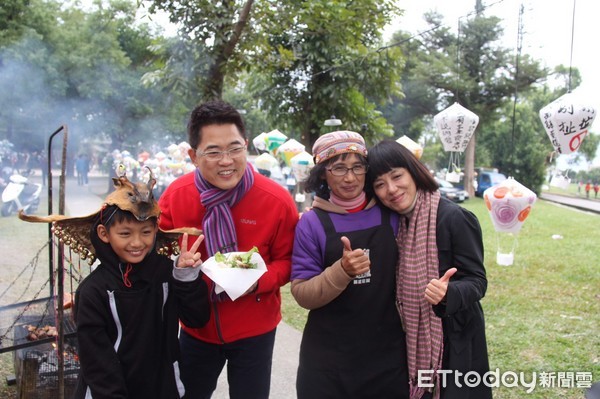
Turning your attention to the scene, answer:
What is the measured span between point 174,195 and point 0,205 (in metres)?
12.8

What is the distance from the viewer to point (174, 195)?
217 cm

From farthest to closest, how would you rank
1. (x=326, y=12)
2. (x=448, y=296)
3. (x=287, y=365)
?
(x=326, y=12) → (x=287, y=365) → (x=448, y=296)

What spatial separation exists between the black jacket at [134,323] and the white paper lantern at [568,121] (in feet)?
11.5

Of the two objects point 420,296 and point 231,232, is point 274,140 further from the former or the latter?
point 420,296

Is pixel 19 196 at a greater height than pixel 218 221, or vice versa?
pixel 218 221

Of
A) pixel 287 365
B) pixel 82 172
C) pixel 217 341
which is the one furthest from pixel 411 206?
pixel 82 172

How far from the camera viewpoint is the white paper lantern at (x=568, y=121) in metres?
3.97

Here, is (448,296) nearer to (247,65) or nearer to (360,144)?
(360,144)

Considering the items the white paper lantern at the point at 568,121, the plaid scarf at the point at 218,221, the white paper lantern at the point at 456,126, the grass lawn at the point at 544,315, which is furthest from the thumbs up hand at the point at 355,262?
the white paper lantern at the point at 456,126

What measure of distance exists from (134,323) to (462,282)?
4.26 ft

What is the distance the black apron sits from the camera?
1.92m

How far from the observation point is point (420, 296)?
1873 millimetres

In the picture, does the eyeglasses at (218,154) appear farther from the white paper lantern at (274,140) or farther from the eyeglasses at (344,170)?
the white paper lantern at (274,140)

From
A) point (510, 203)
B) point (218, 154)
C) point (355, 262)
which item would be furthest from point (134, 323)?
point (510, 203)
